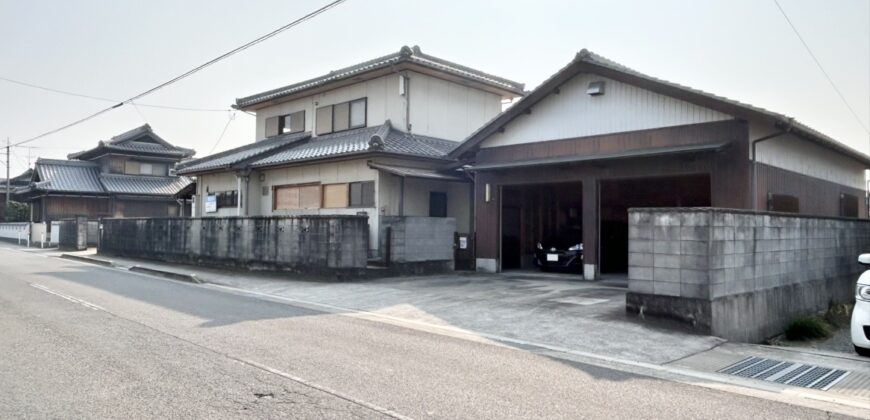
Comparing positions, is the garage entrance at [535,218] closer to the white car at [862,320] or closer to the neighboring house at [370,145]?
the neighboring house at [370,145]

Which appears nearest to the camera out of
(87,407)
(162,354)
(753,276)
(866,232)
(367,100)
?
(87,407)

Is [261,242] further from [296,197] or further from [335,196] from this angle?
[296,197]

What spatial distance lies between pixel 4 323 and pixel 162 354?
3841mm

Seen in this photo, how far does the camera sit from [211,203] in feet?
83.6

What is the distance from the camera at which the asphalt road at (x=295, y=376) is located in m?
4.74

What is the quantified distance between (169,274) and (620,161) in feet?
44.7

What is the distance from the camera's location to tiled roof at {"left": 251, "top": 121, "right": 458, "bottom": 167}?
17.8 metres

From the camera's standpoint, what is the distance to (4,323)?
27.7 ft

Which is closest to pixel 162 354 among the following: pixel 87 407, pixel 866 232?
pixel 87 407

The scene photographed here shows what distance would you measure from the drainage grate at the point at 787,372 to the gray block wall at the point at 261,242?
10150mm

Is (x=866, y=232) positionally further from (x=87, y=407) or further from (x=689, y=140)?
(x=87, y=407)

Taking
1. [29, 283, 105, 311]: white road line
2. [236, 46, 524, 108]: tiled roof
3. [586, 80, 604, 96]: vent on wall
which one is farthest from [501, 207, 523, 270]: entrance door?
[29, 283, 105, 311]: white road line

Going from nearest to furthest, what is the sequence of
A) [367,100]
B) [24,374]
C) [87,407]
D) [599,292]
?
[87,407] < [24,374] < [599,292] < [367,100]

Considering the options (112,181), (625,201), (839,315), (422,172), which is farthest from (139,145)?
(839,315)
